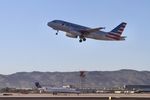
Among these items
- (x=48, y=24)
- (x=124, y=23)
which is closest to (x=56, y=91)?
(x=124, y=23)

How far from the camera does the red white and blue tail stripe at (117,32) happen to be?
455 ft

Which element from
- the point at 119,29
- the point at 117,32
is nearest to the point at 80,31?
the point at 117,32

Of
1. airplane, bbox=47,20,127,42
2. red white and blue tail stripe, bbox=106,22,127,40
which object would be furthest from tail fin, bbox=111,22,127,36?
airplane, bbox=47,20,127,42

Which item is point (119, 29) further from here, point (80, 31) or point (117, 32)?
point (80, 31)

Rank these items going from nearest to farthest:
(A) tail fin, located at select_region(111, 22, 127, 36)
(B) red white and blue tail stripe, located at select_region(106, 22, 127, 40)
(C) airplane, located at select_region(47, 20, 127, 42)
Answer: (C) airplane, located at select_region(47, 20, 127, 42) → (B) red white and blue tail stripe, located at select_region(106, 22, 127, 40) → (A) tail fin, located at select_region(111, 22, 127, 36)

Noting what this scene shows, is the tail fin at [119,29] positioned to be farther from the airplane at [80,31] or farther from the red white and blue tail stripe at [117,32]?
the airplane at [80,31]

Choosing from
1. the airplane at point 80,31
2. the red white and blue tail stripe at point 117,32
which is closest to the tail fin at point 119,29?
the red white and blue tail stripe at point 117,32

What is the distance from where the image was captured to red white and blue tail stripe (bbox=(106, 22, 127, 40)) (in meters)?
139

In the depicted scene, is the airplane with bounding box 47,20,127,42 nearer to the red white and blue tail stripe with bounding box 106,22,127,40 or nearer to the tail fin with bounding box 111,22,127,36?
the red white and blue tail stripe with bounding box 106,22,127,40

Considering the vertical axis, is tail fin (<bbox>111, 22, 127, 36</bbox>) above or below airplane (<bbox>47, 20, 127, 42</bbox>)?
above

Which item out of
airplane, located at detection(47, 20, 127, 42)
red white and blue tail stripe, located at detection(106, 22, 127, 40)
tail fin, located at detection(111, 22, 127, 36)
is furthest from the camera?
tail fin, located at detection(111, 22, 127, 36)

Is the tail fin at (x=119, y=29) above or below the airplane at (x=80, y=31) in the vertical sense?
above

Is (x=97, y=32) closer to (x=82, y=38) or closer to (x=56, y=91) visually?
(x=82, y=38)

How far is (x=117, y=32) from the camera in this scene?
507 ft
